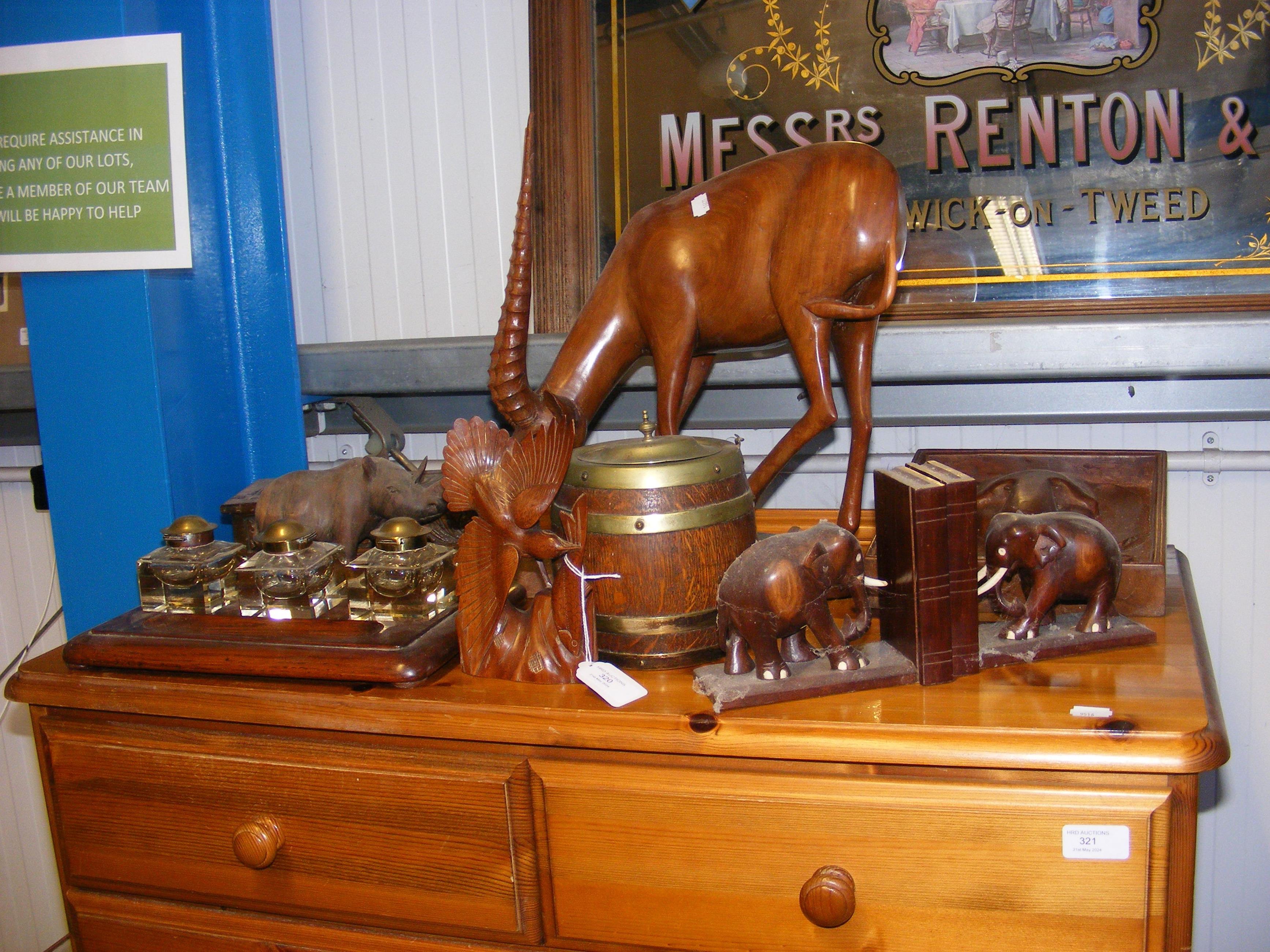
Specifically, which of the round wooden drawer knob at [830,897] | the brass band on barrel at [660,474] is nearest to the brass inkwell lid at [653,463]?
the brass band on barrel at [660,474]

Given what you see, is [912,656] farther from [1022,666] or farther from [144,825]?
[144,825]

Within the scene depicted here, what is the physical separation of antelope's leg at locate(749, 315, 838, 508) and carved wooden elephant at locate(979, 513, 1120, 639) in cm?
20

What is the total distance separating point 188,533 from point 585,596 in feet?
1.51

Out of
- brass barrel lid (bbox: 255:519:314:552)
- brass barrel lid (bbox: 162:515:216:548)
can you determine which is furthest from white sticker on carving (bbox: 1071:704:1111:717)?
brass barrel lid (bbox: 162:515:216:548)

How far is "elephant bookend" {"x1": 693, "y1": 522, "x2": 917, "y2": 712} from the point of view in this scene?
81 centimetres

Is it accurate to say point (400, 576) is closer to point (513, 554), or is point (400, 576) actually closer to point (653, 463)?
point (513, 554)

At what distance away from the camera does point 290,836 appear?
0.92m

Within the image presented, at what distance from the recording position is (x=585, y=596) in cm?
88

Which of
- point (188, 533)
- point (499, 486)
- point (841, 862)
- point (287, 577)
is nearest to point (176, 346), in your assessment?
point (188, 533)

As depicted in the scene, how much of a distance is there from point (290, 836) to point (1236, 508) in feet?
4.07

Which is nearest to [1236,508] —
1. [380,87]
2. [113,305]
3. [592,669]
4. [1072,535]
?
[1072,535]

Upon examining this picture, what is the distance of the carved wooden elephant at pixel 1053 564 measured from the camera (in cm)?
89

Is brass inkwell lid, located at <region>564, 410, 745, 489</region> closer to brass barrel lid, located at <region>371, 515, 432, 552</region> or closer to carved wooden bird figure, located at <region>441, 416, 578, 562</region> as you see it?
carved wooden bird figure, located at <region>441, 416, 578, 562</region>

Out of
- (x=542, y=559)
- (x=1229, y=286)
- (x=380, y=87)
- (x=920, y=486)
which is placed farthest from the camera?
(x=380, y=87)
